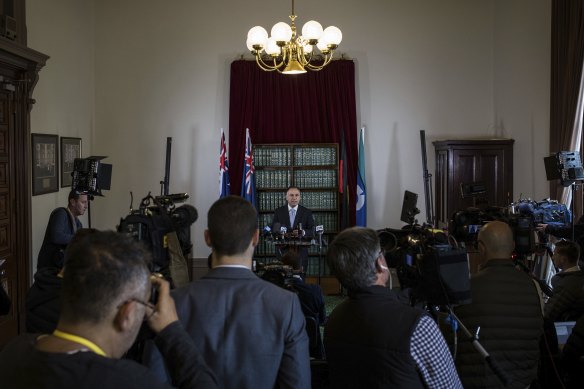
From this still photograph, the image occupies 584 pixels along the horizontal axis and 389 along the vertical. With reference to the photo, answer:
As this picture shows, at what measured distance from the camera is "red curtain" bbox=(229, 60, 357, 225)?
9234 mm

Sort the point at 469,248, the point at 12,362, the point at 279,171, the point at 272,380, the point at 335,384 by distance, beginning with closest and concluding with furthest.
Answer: the point at 12,362, the point at 272,380, the point at 335,384, the point at 469,248, the point at 279,171

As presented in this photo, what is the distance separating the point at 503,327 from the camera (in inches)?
112

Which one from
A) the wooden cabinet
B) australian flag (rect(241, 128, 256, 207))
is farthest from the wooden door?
the wooden cabinet

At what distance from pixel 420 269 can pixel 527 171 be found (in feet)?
19.7

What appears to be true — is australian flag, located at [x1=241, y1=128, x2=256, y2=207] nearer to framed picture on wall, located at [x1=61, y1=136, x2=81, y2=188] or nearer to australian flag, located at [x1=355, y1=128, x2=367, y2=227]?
australian flag, located at [x1=355, y1=128, x2=367, y2=227]

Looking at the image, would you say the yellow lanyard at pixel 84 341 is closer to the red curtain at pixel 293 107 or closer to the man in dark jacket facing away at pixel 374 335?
the man in dark jacket facing away at pixel 374 335

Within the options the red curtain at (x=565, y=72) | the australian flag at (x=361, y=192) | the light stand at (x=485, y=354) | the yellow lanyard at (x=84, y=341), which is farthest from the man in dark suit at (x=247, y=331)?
the australian flag at (x=361, y=192)

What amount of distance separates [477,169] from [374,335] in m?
6.86

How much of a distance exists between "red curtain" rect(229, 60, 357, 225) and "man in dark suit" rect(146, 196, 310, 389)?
23.5 feet

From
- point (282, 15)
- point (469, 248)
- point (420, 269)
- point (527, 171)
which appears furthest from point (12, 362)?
point (282, 15)

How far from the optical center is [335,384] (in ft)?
7.29

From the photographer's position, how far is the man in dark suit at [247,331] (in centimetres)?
207

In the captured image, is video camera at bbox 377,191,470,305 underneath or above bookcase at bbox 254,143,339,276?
underneath

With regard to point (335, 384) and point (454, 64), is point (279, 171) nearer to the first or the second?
point (454, 64)
